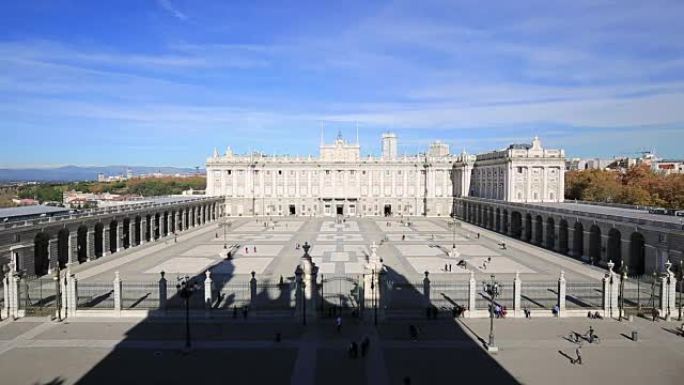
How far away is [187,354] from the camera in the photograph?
22891 mm

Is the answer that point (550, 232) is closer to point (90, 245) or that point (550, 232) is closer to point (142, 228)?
point (142, 228)

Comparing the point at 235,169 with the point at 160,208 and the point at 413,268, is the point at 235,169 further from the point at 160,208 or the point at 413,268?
the point at 413,268

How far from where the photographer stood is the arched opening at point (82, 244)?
4894 centimetres

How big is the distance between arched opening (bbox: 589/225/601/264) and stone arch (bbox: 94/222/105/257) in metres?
47.6

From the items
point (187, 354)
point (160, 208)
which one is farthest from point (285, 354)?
point (160, 208)

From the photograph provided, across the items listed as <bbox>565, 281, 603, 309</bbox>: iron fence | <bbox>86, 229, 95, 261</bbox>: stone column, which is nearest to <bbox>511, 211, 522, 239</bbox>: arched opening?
<bbox>565, 281, 603, 309</bbox>: iron fence

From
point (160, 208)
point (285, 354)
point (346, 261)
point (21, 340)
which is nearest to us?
point (285, 354)

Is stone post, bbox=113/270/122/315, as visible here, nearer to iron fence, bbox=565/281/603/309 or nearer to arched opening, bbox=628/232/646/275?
iron fence, bbox=565/281/603/309

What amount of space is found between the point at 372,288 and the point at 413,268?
16.8m

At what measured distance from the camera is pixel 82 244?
50031 millimetres

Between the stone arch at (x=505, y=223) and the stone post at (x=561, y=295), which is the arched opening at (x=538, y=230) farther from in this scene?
the stone post at (x=561, y=295)

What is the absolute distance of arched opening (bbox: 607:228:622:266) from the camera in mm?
45875

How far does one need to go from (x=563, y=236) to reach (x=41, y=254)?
49.6m

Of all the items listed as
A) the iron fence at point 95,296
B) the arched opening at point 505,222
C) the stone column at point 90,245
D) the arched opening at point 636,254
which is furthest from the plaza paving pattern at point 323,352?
the arched opening at point 505,222
